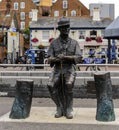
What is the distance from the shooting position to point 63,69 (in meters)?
10.2

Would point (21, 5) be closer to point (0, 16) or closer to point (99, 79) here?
point (0, 16)

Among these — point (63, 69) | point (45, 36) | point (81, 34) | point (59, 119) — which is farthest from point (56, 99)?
point (81, 34)

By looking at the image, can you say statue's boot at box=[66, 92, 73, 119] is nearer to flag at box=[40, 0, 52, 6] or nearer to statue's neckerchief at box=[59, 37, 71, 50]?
statue's neckerchief at box=[59, 37, 71, 50]

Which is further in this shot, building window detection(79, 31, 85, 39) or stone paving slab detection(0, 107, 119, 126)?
building window detection(79, 31, 85, 39)

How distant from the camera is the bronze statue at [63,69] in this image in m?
10.1

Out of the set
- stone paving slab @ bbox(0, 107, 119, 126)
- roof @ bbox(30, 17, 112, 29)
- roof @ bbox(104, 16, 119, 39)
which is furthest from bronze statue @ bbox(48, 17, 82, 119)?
roof @ bbox(30, 17, 112, 29)

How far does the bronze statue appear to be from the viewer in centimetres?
1011

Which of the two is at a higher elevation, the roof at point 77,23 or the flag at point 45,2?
the flag at point 45,2

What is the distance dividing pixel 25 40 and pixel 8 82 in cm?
6865

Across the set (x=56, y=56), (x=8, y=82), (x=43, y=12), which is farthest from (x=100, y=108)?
(x=43, y=12)

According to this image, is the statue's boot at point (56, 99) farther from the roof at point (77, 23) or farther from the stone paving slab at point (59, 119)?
the roof at point (77, 23)

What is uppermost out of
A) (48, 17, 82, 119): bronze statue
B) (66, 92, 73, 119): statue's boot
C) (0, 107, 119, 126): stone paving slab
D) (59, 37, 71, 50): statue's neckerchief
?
(59, 37, 71, 50): statue's neckerchief

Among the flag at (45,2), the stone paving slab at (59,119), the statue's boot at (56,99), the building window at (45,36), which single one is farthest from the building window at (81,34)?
the statue's boot at (56,99)

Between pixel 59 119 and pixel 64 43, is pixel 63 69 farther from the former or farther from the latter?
pixel 59 119
